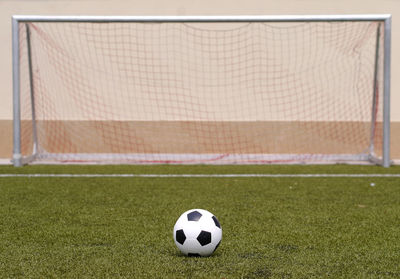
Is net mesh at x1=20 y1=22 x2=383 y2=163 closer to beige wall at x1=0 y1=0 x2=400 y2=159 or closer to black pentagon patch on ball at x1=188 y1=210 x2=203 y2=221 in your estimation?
beige wall at x1=0 y1=0 x2=400 y2=159

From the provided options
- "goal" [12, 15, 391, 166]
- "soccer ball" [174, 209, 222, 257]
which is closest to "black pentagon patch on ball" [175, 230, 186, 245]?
"soccer ball" [174, 209, 222, 257]

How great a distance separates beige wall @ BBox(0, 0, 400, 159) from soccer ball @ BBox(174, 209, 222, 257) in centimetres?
886

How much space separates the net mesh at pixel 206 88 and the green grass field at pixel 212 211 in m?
3.77

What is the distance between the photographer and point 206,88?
1099 cm

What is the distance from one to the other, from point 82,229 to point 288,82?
25.7 feet

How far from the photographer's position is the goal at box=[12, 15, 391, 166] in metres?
10.7

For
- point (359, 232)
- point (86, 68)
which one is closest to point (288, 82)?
point (86, 68)

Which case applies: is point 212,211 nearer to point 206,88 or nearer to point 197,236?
point 197,236

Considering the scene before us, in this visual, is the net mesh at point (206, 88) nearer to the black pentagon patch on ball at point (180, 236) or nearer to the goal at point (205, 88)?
the goal at point (205, 88)
